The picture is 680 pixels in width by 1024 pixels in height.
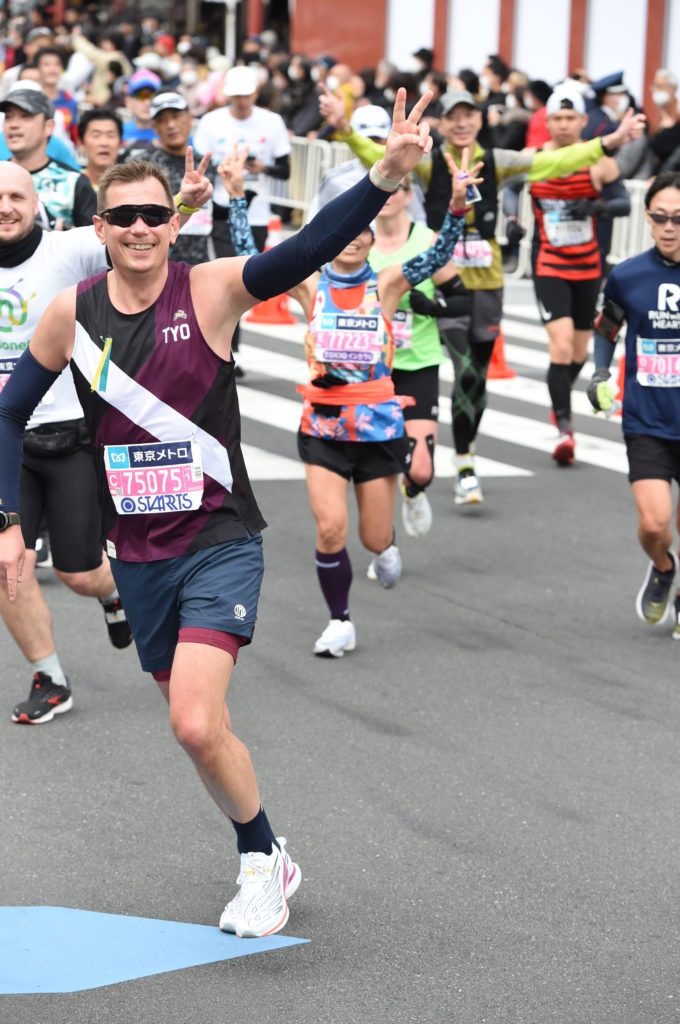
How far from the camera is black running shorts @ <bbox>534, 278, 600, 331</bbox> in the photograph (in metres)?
11.5

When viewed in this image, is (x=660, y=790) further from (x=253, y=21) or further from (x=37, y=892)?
(x=253, y=21)

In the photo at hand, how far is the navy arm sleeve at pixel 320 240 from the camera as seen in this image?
4555mm

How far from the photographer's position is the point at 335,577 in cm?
752

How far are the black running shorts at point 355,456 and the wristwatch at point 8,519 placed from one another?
2517 mm

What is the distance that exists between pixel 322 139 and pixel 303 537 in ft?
40.3

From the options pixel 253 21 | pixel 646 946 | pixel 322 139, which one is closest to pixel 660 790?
pixel 646 946

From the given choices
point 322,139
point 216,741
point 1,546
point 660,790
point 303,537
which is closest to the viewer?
point 216,741

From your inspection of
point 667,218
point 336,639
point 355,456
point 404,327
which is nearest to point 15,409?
point 355,456

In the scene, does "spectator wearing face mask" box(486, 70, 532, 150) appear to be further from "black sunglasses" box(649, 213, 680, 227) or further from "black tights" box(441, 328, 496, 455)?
"black sunglasses" box(649, 213, 680, 227)

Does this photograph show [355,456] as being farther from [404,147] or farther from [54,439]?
[404,147]

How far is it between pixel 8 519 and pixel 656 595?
375 centimetres

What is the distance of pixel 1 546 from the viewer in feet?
16.5

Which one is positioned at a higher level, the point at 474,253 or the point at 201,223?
the point at 474,253

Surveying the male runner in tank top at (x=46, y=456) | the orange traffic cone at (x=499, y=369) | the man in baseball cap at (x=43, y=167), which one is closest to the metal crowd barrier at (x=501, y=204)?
the orange traffic cone at (x=499, y=369)
